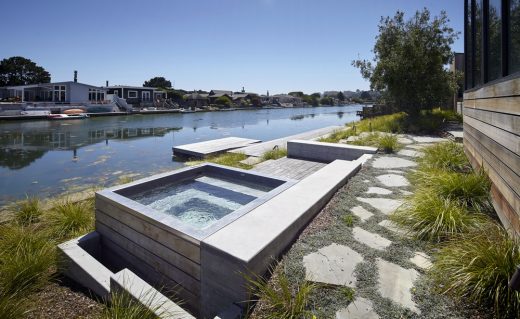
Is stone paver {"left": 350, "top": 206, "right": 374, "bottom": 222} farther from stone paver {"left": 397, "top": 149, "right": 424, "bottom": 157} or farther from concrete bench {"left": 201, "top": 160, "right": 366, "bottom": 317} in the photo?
stone paver {"left": 397, "top": 149, "right": 424, "bottom": 157}

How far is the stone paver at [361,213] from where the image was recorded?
329 cm

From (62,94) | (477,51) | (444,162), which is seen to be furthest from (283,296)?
(62,94)

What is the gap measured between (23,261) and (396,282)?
3.48 m

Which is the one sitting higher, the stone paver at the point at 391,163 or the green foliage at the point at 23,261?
the stone paver at the point at 391,163

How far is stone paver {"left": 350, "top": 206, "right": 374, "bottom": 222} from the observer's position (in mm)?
3285

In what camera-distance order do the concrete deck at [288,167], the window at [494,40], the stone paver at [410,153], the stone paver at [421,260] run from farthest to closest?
1. the concrete deck at [288,167]
2. the stone paver at [410,153]
3. the window at [494,40]
4. the stone paver at [421,260]

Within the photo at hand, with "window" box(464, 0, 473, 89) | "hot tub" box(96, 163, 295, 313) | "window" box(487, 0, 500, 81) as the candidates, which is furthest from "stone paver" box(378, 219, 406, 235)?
"window" box(464, 0, 473, 89)

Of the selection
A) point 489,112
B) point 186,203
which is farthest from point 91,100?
point 489,112

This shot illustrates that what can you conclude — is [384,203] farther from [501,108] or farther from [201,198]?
[201,198]

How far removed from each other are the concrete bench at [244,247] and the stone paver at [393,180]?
1682mm

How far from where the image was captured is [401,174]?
4867 millimetres

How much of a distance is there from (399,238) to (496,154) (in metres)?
1.52

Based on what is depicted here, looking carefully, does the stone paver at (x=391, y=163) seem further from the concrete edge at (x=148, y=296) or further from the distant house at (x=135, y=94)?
the distant house at (x=135, y=94)

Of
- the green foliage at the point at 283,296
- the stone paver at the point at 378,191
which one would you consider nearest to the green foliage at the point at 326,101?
the stone paver at the point at 378,191
